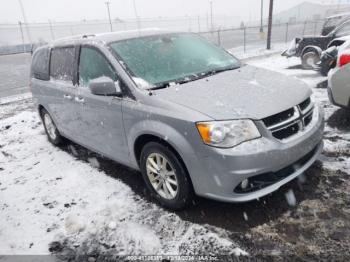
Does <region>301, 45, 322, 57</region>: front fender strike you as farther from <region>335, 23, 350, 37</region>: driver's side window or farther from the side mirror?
the side mirror

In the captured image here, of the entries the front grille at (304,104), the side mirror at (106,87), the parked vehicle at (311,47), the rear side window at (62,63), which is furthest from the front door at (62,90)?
the parked vehicle at (311,47)

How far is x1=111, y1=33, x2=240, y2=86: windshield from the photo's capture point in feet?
11.0

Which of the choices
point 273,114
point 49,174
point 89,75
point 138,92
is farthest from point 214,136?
point 49,174

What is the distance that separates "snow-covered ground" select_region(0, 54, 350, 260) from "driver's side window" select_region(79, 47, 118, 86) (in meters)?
1.42

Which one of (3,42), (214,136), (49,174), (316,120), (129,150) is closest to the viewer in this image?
(214,136)

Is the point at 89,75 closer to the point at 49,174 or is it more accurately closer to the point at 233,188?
the point at 49,174

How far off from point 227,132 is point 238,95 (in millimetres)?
527

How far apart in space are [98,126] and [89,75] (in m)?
0.67

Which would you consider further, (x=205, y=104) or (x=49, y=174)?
(x=49, y=174)

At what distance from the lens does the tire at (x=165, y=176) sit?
2963mm

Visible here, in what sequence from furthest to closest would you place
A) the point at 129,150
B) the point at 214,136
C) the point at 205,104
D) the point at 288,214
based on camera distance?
the point at 129,150 < the point at 288,214 < the point at 205,104 < the point at 214,136

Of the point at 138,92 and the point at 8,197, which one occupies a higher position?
the point at 138,92

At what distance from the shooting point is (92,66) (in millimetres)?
3803

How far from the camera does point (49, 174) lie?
4652mm
